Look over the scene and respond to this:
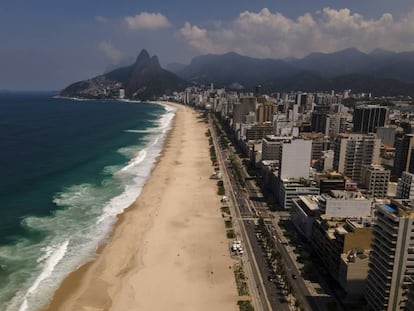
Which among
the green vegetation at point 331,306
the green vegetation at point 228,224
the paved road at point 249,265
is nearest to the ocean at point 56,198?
the green vegetation at point 228,224

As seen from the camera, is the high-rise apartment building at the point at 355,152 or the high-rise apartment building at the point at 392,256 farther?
the high-rise apartment building at the point at 355,152

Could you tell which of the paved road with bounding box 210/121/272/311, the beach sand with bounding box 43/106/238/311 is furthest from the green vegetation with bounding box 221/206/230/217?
the beach sand with bounding box 43/106/238/311

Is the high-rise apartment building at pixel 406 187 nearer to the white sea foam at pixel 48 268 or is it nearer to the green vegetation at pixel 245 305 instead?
the green vegetation at pixel 245 305

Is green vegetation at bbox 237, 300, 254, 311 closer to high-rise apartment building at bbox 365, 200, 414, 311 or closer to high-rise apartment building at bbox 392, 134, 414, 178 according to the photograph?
high-rise apartment building at bbox 365, 200, 414, 311

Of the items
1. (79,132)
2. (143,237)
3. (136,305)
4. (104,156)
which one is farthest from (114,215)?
(79,132)

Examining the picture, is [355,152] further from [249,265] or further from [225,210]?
[249,265]

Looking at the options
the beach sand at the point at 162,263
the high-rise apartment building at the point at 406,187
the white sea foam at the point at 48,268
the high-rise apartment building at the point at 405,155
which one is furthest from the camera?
the high-rise apartment building at the point at 405,155

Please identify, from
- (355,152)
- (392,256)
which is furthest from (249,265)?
(355,152)
